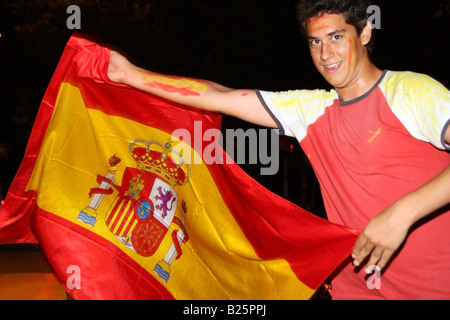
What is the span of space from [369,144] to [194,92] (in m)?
0.95

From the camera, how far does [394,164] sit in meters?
2.12

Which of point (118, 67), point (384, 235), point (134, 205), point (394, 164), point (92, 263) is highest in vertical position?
point (118, 67)

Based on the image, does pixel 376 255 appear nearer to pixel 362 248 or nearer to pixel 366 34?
pixel 362 248

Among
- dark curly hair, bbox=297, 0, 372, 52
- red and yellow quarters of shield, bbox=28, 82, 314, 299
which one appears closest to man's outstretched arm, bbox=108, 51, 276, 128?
red and yellow quarters of shield, bbox=28, 82, 314, 299

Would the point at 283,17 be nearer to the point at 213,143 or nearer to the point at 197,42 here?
the point at 197,42

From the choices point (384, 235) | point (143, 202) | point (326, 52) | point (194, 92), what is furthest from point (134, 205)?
point (384, 235)

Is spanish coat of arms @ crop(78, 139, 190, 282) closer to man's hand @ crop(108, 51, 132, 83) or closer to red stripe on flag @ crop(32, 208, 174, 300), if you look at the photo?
red stripe on flag @ crop(32, 208, 174, 300)

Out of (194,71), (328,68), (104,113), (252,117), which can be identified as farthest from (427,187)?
(194,71)

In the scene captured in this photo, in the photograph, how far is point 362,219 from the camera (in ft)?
7.26

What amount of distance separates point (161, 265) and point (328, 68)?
1363 mm

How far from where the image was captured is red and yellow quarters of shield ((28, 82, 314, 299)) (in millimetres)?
2684

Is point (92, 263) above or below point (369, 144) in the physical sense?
below

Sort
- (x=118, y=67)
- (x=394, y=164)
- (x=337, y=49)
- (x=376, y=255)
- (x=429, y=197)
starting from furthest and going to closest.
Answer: (x=118, y=67), (x=337, y=49), (x=394, y=164), (x=376, y=255), (x=429, y=197)

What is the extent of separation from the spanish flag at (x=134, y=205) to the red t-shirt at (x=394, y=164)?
36 cm
